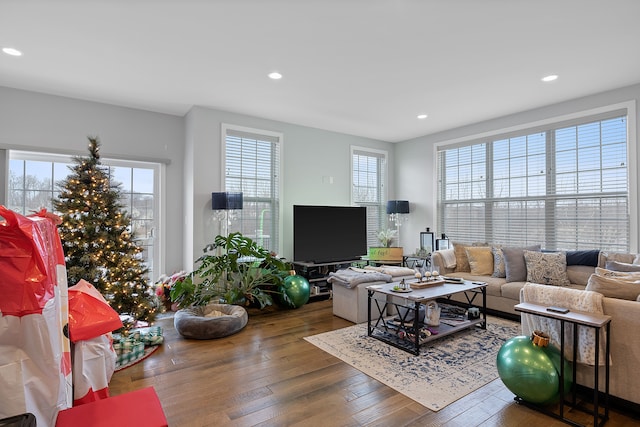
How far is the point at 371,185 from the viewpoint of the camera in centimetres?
661

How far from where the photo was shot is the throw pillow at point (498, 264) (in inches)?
173

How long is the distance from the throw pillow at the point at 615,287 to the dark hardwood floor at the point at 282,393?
72 cm

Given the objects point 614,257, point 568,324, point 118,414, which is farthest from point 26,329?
point 614,257

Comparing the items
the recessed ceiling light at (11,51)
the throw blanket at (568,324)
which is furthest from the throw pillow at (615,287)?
the recessed ceiling light at (11,51)

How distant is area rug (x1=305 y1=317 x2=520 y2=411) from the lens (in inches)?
96.0

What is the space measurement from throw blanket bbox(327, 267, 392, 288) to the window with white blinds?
7.31 feet

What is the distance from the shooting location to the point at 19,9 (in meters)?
2.46

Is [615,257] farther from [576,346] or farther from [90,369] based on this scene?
[90,369]

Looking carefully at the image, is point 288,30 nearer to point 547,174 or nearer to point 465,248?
point 465,248

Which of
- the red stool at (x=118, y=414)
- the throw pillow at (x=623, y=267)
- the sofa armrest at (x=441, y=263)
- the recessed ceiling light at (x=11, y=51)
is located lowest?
the red stool at (x=118, y=414)

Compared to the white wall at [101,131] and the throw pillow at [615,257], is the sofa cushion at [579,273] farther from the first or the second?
the white wall at [101,131]

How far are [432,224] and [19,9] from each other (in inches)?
228

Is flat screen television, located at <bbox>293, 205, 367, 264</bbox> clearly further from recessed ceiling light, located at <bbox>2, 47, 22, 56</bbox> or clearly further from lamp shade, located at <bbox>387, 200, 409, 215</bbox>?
recessed ceiling light, located at <bbox>2, 47, 22, 56</bbox>

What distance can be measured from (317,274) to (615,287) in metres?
3.59
